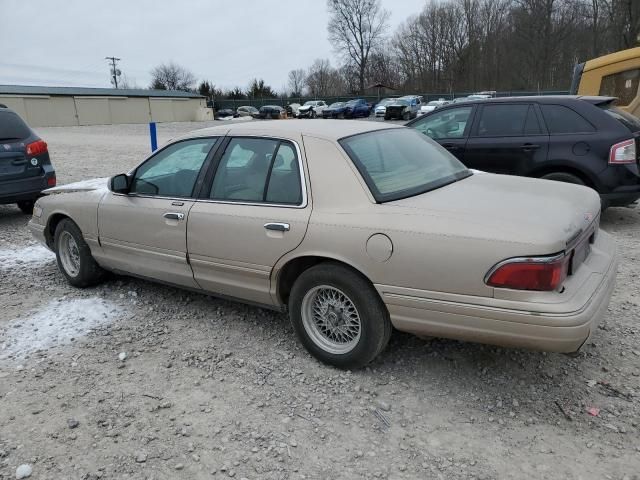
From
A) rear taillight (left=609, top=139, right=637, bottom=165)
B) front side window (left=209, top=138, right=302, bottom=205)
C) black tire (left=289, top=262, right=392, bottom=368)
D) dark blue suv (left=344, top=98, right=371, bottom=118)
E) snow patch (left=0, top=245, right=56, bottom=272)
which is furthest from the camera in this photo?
dark blue suv (left=344, top=98, right=371, bottom=118)

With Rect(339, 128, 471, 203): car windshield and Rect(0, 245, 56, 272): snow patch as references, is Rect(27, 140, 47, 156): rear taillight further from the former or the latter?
Rect(339, 128, 471, 203): car windshield

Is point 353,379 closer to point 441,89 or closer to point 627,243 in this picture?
point 627,243

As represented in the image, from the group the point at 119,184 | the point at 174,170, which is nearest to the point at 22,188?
the point at 119,184

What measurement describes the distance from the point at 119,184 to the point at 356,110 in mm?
40486

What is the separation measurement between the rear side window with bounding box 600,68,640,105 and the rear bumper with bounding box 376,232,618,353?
878cm

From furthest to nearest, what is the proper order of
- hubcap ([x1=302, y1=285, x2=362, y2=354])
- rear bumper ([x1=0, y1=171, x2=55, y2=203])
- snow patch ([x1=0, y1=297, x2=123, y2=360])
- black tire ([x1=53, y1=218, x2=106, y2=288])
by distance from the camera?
rear bumper ([x1=0, y1=171, x2=55, y2=203])
black tire ([x1=53, y1=218, x2=106, y2=288])
snow patch ([x1=0, y1=297, x2=123, y2=360])
hubcap ([x1=302, y1=285, x2=362, y2=354])

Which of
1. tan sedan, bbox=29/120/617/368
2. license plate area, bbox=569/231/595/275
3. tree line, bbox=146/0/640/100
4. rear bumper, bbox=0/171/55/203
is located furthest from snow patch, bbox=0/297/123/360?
tree line, bbox=146/0/640/100

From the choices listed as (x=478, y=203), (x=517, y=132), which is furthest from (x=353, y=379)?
(x=517, y=132)

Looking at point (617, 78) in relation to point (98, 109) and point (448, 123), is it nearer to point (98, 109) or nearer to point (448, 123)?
point (448, 123)

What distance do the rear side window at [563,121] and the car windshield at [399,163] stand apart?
2.96 metres

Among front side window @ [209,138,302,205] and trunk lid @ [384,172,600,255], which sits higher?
front side window @ [209,138,302,205]

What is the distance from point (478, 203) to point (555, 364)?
1.21 meters

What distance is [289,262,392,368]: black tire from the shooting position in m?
3.05

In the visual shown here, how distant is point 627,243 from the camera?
581cm
